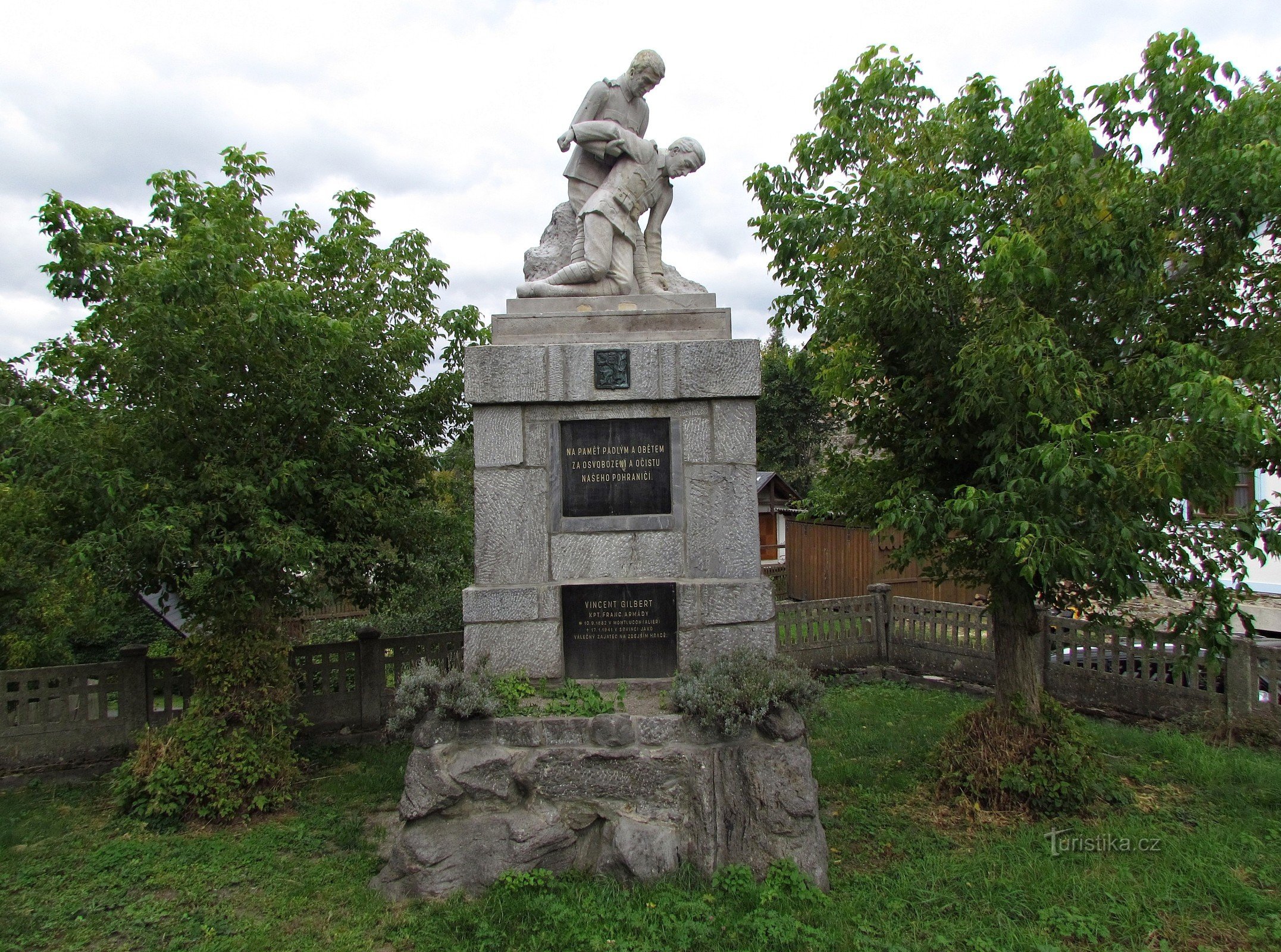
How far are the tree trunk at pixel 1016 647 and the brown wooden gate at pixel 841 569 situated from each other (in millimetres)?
8261

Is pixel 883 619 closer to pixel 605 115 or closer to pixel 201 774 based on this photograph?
pixel 605 115

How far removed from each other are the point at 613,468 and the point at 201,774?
3469 millimetres

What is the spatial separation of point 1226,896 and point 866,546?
11817mm

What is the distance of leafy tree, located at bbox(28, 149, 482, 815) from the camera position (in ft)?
17.4

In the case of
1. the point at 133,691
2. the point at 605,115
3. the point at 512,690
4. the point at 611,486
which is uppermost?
the point at 605,115

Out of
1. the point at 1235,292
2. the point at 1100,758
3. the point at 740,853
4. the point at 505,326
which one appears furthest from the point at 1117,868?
the point at 505,326

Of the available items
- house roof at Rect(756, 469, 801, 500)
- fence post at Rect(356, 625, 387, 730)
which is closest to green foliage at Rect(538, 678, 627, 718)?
fence post at Rect(356, 625, 387, 730)

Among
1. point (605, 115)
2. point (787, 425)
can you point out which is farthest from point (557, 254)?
point (787, 425)

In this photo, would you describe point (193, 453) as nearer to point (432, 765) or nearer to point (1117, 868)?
point (432, 765)

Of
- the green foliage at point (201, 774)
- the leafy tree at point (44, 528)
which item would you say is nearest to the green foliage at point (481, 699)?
the green foliage at point (201, 774)

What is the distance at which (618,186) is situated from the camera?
5.66 meters

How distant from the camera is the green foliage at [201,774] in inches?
215

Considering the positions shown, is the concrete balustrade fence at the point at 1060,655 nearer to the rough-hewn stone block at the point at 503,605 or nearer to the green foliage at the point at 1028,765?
the green foliage at the point at 1028,765

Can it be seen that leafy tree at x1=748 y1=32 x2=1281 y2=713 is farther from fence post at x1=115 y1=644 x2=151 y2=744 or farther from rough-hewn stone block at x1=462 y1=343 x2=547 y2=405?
fence post at x1=115 y1=644 x2=151 y2=744
